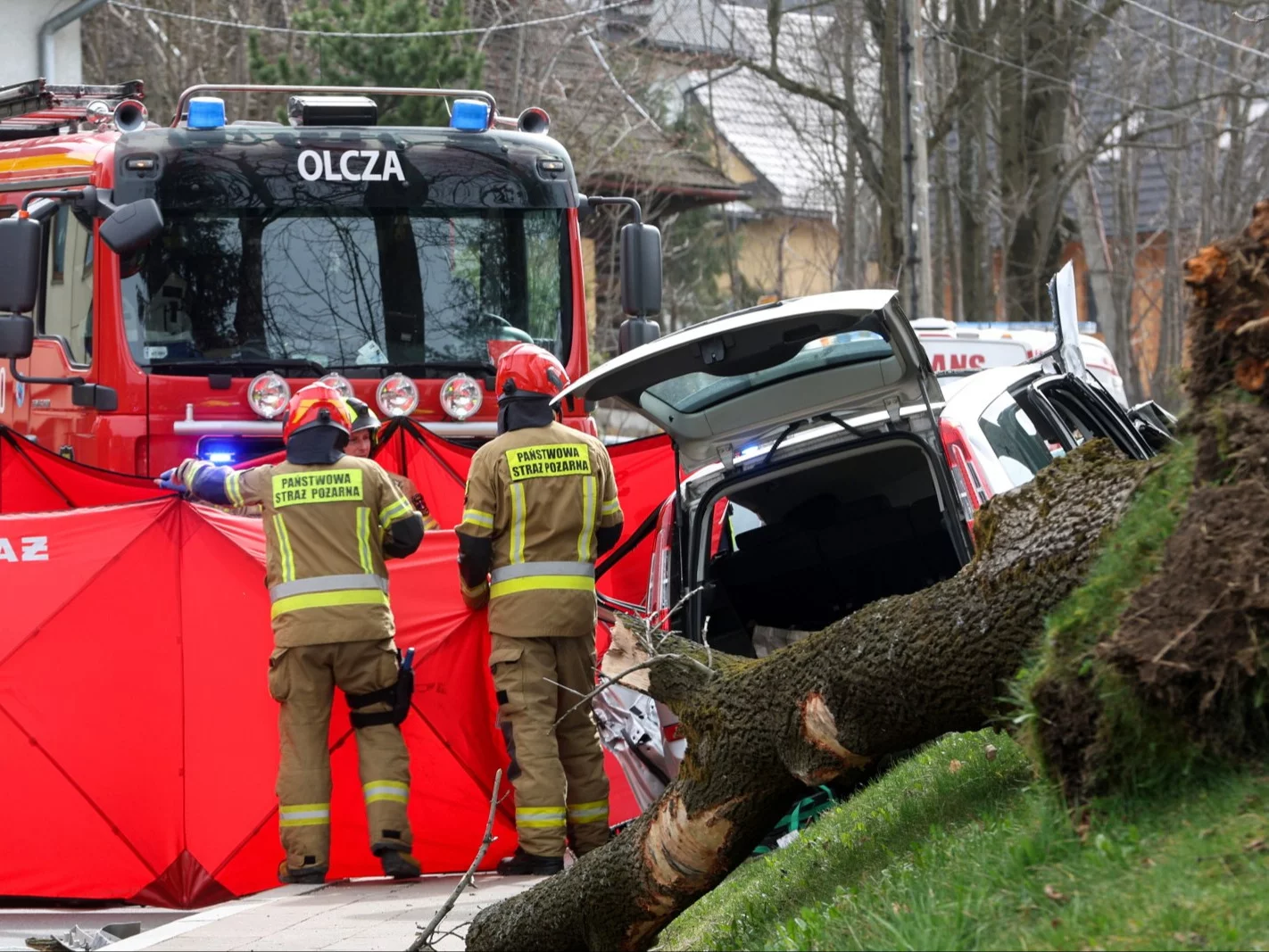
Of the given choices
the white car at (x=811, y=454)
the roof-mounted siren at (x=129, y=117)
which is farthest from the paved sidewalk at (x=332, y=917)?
the roof-mounted siren at (x=129, y=117)

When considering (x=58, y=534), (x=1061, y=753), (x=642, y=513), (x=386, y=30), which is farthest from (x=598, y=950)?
(x=386, y=30)

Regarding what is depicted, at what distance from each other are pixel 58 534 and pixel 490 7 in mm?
23002

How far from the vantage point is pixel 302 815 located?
6402 millimetres

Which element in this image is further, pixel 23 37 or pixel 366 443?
pixel 23 37

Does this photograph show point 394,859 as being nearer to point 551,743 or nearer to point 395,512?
point 551,743

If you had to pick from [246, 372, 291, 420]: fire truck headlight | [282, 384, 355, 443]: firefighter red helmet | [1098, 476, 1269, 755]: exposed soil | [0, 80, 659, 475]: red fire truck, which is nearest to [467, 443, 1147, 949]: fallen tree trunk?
[1098, 476, 1269, 755]: exposed soil

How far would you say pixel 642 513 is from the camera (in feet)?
29.5

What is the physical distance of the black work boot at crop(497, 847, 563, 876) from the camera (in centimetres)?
657

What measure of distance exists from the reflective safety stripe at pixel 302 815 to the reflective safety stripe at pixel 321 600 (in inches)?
28.5

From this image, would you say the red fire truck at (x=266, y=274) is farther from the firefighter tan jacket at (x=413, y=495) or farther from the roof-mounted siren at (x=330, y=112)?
the firefighter tan jacket at (x=413, y=495)

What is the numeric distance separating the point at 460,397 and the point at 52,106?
4.05 metres

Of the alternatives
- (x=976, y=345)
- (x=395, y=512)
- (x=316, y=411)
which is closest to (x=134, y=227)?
(x=316, y=411)

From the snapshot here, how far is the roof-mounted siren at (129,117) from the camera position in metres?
9.01

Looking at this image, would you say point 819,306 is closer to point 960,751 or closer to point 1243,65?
point 960,751
